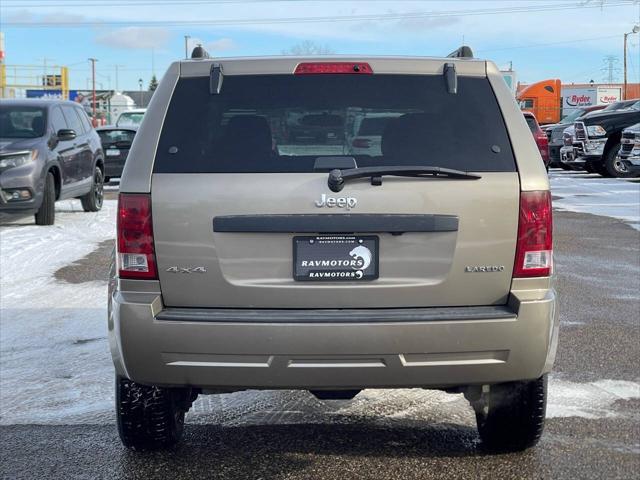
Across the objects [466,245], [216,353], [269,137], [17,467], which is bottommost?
[17,467]

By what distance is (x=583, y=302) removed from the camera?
8148 millimetres

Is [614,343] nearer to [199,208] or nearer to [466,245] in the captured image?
[466,245]

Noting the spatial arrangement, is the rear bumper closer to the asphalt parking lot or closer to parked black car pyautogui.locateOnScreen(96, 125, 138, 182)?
the asphalt parking lot

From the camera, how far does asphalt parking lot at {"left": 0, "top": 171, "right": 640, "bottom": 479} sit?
416 centimetres

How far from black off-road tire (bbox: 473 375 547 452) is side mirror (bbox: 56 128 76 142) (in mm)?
10400

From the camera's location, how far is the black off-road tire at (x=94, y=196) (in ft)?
51.5

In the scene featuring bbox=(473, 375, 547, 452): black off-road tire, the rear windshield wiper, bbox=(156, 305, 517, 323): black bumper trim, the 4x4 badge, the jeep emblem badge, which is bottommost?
bbox=(473, 375, 547, 452): black off-road tire

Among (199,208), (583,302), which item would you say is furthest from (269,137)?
(583,302)

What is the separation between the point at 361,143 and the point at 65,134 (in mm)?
10373

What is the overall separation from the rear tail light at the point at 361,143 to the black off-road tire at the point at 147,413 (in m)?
1.38

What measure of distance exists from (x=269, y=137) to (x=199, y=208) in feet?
1.47

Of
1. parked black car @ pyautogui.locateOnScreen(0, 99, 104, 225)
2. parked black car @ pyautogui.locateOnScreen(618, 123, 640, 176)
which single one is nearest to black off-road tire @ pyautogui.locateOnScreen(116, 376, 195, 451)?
parked black car @ pyautogui.locateOnScreen(0, 99, 104, 225)

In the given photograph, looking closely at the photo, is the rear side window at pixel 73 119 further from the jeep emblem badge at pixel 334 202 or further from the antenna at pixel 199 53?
the jeep emblem badge at pixel 334 202

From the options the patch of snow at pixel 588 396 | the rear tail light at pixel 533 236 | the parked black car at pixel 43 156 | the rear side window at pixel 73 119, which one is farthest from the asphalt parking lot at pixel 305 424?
the rear side window at pixel 73 119
